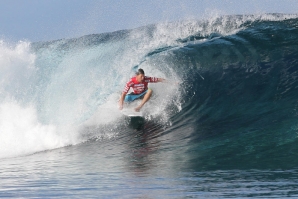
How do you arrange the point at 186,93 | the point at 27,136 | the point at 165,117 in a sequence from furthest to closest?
the point at 186,93
the point at 165,117
the point at 27,136

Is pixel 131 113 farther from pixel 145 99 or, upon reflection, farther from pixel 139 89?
pixel 139 89

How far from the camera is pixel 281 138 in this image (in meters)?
7.96

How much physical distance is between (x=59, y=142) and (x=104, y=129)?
4.37 ft

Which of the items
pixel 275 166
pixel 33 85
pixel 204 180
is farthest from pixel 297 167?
pixel 33 85

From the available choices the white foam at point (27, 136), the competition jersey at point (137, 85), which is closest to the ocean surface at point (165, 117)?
the white foam at point (27, 136)

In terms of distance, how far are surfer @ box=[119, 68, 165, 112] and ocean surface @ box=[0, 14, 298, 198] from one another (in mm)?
417

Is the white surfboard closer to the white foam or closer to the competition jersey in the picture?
the competition jersey

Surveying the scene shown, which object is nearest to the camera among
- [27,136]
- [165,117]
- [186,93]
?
[27,136]

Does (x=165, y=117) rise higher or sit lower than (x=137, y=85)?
lower

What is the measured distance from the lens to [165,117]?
11.8m

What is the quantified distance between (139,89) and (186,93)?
4.96 ft

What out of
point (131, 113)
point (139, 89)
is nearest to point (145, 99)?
point (139, 89)

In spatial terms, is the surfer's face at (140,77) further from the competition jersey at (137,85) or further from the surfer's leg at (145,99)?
the surfer's leg at (145,99)

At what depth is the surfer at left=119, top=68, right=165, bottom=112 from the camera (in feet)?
38.8
